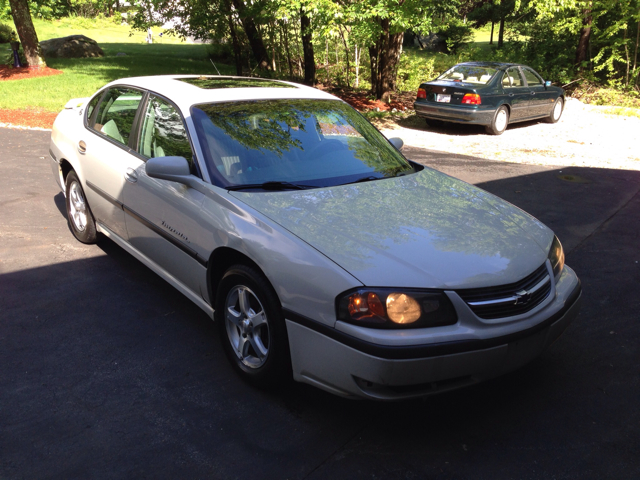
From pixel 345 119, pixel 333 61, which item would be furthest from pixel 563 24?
pixel 345 119

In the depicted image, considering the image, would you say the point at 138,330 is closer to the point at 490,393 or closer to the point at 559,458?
the point at 490,393

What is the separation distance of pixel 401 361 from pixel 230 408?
1.10 metres

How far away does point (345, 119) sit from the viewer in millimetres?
4293

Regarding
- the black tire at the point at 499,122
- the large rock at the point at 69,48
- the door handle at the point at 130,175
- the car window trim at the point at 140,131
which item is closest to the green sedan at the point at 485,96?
the black tire at the point at 499,122

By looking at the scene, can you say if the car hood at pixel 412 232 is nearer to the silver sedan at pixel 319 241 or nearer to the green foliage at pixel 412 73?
the silver sedan at pixel 319 241

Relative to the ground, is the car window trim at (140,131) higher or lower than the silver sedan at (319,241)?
higher

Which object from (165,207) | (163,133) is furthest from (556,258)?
A: (163,133)

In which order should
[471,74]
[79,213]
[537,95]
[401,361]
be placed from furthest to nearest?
[537,95] < [471,74] < [79,213] < [401,361]

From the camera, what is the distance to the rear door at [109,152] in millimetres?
4309

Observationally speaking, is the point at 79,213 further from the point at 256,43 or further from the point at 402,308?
the point at 256,43

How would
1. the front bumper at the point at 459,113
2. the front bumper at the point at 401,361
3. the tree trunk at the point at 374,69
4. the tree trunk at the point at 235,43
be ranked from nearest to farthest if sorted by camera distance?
1. the front bumper at the point at 401,361
2. the front bumper at the point at 459,113
3. the tree trunk at the point at 374,69
4. the tree trunk at the point at 235,43

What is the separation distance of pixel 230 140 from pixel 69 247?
8.77 feet

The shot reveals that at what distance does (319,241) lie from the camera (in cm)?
280

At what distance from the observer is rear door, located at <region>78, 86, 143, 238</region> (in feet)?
14.1
